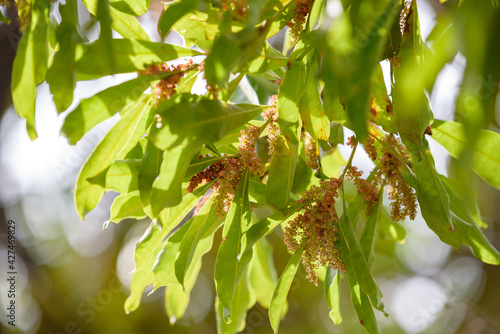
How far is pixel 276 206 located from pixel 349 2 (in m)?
0.40

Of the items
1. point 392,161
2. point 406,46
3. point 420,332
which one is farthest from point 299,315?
point 406,46

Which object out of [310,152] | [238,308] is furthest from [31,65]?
[238,308]

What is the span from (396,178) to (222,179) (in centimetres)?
39

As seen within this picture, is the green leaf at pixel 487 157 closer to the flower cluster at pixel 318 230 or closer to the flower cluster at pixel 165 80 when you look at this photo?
the flower cluster at pixel 318 230

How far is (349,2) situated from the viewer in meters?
0.72

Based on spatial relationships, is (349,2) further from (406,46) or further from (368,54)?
(368,54)

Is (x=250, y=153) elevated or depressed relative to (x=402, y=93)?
depressed

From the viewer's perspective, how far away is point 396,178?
0.97m

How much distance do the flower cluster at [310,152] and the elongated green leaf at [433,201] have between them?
228 mm

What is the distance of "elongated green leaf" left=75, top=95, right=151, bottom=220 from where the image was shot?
772 millimetres

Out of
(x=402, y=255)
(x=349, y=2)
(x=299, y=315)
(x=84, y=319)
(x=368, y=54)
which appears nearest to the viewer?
(x=368, y=54)

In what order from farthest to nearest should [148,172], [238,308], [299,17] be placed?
[238,308] < [299,17] < [148,172]

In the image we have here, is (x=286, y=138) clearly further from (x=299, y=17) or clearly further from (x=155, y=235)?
(x=155, y=235)

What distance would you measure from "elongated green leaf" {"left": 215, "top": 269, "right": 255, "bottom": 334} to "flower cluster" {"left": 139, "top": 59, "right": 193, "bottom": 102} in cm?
66
